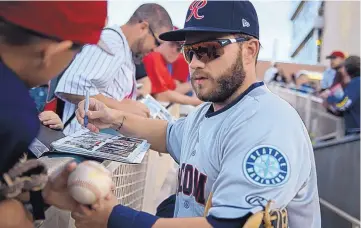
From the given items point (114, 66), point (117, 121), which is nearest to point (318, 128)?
point (114, 66)

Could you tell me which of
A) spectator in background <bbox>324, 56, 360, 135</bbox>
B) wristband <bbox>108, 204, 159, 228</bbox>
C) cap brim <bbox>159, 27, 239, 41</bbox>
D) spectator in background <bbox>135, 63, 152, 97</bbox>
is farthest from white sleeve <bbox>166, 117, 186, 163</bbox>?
spectator in background <bbox>324, 56, 360, 135</bbox>

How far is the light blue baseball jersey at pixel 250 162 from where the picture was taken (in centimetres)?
162

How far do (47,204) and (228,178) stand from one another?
1.77 feet

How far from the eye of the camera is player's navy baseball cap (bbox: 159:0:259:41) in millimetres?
1983

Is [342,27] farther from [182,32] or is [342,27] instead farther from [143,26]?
[182,32]

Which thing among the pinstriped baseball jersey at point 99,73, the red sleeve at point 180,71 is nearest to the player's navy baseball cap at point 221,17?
the pinstriped baseball jersey at point 99,73

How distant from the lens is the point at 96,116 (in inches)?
98.5

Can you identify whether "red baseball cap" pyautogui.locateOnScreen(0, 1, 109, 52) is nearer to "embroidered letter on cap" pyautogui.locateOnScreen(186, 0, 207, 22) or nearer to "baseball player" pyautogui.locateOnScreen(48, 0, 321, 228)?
"baseball player" pyautogui.locateOnScreen(48, 0, 321, 228)

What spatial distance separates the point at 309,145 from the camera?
189 centimetres

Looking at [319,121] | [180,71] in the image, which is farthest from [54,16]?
[319,121]

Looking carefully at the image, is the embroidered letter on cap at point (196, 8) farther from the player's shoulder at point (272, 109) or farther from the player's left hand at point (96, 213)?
the player's left hand at point (96, 213)

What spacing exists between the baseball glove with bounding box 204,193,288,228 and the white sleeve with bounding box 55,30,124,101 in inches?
62.4

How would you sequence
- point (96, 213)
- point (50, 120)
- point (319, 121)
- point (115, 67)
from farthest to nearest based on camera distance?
point (319, 121) → point (115, 67) → point (50, 120) → point (96, 213)

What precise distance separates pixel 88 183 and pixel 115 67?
2090 mm
